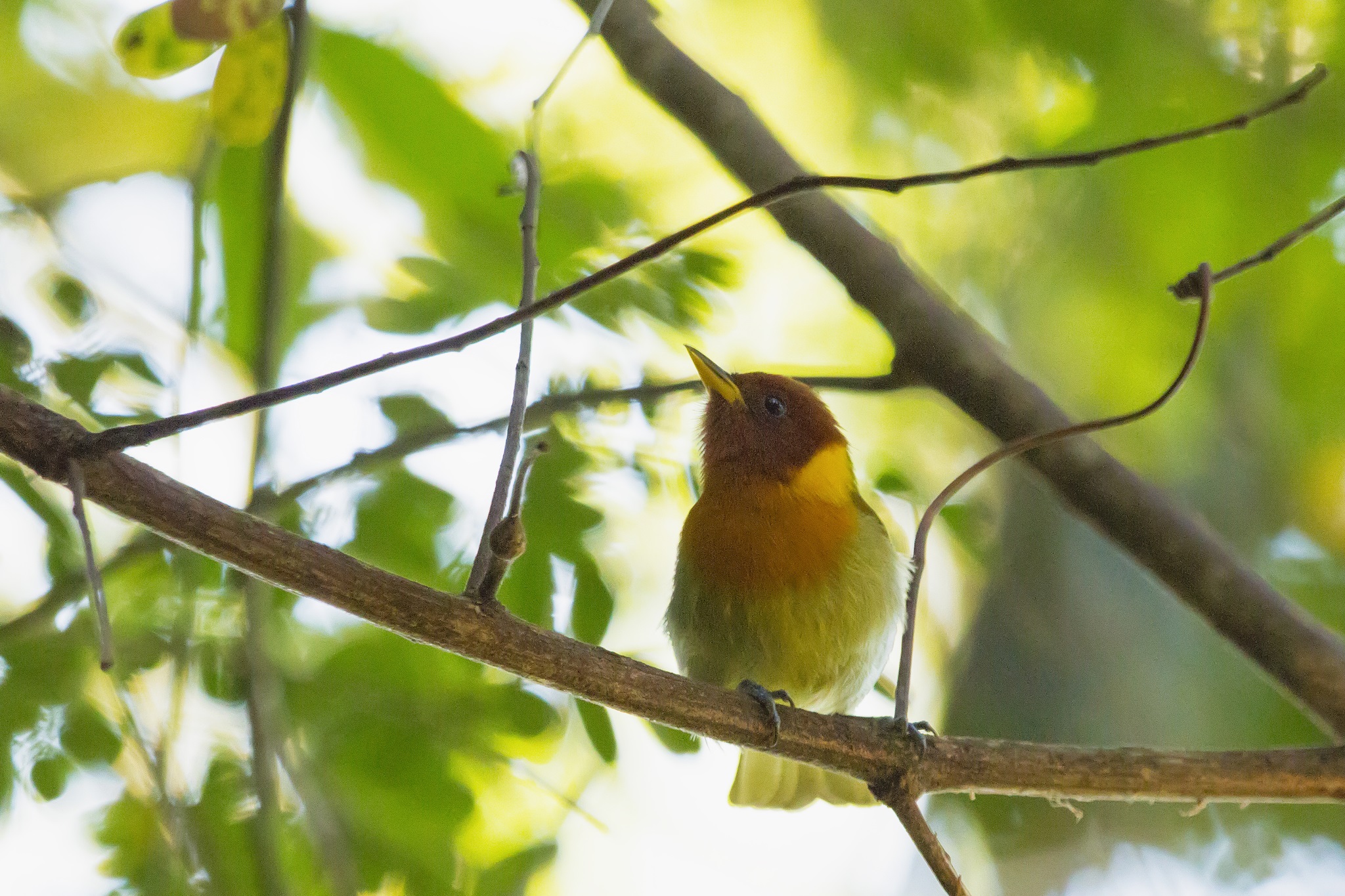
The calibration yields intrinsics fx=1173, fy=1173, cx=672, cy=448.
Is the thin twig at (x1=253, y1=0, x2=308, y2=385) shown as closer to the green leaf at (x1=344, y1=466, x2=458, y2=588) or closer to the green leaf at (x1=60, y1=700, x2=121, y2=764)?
the green leaf at (x1=344, y1=466, x2=458, y2=588)

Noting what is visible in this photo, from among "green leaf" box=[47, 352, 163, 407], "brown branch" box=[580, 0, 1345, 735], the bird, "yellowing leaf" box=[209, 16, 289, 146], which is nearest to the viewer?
"yellowing leaf" box=[209, 16, 289, 146]

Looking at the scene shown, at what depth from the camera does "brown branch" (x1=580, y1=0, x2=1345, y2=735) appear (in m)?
2.93

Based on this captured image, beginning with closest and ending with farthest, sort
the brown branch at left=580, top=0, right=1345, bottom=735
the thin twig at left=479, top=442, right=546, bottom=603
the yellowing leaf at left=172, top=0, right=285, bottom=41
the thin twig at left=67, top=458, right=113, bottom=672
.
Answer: the thin twig at left=67, top=458, right=113, bottom=672, the thin twig at left=479, top=442, right=546, bottom=603, the yellowing leaf at left=172, top=0, right=285, bottom=41, the brown branch at left=580, top=0, right=1345, bottom=735

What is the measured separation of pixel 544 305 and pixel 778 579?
1.72 m

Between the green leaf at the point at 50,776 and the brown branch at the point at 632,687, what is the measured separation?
1.07 metres

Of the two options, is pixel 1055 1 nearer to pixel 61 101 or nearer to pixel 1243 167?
pixel 1243 167

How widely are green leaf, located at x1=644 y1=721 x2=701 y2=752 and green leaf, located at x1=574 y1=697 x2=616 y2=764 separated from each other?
311mm

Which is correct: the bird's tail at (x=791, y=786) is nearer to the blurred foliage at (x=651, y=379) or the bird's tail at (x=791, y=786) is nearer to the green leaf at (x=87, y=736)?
the blurred foliage at (x=651, y=379)

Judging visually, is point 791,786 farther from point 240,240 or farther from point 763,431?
point 240,240

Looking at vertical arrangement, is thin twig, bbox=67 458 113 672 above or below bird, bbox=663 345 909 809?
below

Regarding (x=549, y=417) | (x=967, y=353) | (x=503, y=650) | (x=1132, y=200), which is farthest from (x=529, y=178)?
(x=1132, y=200)

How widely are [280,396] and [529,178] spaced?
982 millimetres

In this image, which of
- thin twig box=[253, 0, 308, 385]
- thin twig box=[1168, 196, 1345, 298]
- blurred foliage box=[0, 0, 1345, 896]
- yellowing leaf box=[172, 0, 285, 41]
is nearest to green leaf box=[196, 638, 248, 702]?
blurred foliage box=[0, 0, 1345, 896]

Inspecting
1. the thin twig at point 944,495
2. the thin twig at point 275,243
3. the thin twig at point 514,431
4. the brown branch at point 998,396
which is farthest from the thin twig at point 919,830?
the thin twig at point 275,243
